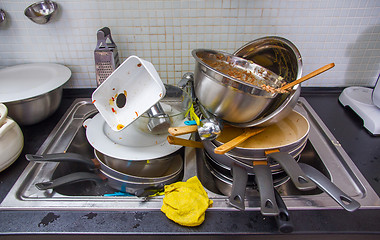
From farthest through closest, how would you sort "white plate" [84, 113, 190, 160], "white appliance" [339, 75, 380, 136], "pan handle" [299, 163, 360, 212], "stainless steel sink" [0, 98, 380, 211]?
"white appliance" [339, 75, 380, 136], "white plate" [84, 113, 190, 160], "stainless steel sink" [0, 98, 380, 211], "pan handle" [299, 163, 360, 212]

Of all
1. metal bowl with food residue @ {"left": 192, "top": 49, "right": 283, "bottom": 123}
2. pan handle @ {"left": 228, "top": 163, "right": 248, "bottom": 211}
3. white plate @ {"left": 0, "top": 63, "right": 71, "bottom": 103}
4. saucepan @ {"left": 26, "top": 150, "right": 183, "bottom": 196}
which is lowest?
saucepan @ {"left": 26, "top": 150, "right": 183, "bottom": 196}

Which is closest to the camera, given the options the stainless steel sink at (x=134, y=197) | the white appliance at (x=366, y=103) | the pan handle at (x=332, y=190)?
the pan handle at (x=332, y=190)

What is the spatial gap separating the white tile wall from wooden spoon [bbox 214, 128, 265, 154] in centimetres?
38

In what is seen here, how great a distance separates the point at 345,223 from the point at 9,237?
74 centimetres

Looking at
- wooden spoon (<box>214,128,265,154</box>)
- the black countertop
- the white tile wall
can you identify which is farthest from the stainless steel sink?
the white tile wall

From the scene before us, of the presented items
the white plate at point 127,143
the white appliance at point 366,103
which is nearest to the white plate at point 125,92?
the white plate at point 127,143

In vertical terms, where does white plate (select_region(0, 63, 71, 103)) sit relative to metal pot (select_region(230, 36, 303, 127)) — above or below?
below

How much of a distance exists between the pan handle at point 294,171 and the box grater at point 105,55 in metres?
0.59

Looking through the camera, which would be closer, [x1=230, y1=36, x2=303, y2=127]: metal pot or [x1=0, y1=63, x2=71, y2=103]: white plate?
[x1=230, y1=36, x2=303, y2=127]: metal pot

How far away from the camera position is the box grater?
831 mm

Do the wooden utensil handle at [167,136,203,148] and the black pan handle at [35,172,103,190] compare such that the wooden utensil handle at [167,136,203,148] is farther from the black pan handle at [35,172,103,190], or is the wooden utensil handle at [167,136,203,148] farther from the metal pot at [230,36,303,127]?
the black pan handle at [35,172,103,190]

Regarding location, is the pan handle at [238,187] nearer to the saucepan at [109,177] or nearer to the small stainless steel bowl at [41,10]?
the saucepan at [109,177]

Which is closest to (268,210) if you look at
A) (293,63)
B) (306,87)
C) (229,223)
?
(229,223)

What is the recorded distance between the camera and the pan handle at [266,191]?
1.64 feet
